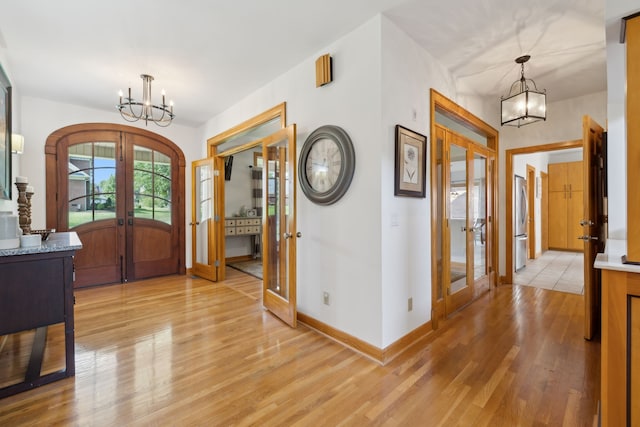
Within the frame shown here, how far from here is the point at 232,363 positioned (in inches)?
86.5

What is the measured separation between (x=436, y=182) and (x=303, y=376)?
2.19m

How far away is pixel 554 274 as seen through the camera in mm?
5016

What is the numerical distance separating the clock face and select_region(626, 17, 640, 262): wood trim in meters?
1.73

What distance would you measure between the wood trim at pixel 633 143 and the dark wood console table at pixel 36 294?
3.22 m

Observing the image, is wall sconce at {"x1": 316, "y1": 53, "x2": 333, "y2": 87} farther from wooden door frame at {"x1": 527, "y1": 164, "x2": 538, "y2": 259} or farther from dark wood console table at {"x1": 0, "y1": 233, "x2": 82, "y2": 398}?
wooden door frame at {"x1": 527, "y1": 164, "x2": 538, "y2": 259}

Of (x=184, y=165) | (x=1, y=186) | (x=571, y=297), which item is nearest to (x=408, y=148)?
(x=571, y=297)

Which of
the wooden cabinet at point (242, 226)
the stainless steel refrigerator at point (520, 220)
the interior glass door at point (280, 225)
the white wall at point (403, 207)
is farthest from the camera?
the wooden cabinet at point (242, 226)

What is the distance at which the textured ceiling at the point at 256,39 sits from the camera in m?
2.17

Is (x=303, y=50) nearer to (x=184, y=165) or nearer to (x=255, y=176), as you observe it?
(x=184, y=165)

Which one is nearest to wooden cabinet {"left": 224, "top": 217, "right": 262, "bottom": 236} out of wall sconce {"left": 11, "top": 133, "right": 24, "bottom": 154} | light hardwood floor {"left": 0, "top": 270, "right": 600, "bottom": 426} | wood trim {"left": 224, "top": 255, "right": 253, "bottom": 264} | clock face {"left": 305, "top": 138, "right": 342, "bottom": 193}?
wood trim {"left": 224, "top": 255, "right": 253, "bottom": 264}

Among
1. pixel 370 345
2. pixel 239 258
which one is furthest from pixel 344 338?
pixel 239 258

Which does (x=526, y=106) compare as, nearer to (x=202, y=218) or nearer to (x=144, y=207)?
(x=202, y=218)

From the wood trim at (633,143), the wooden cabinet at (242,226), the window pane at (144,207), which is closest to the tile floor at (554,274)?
the wood trim at (633,143)

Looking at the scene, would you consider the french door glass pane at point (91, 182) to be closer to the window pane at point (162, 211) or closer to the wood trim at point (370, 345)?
the window pane at point (162, 211)
